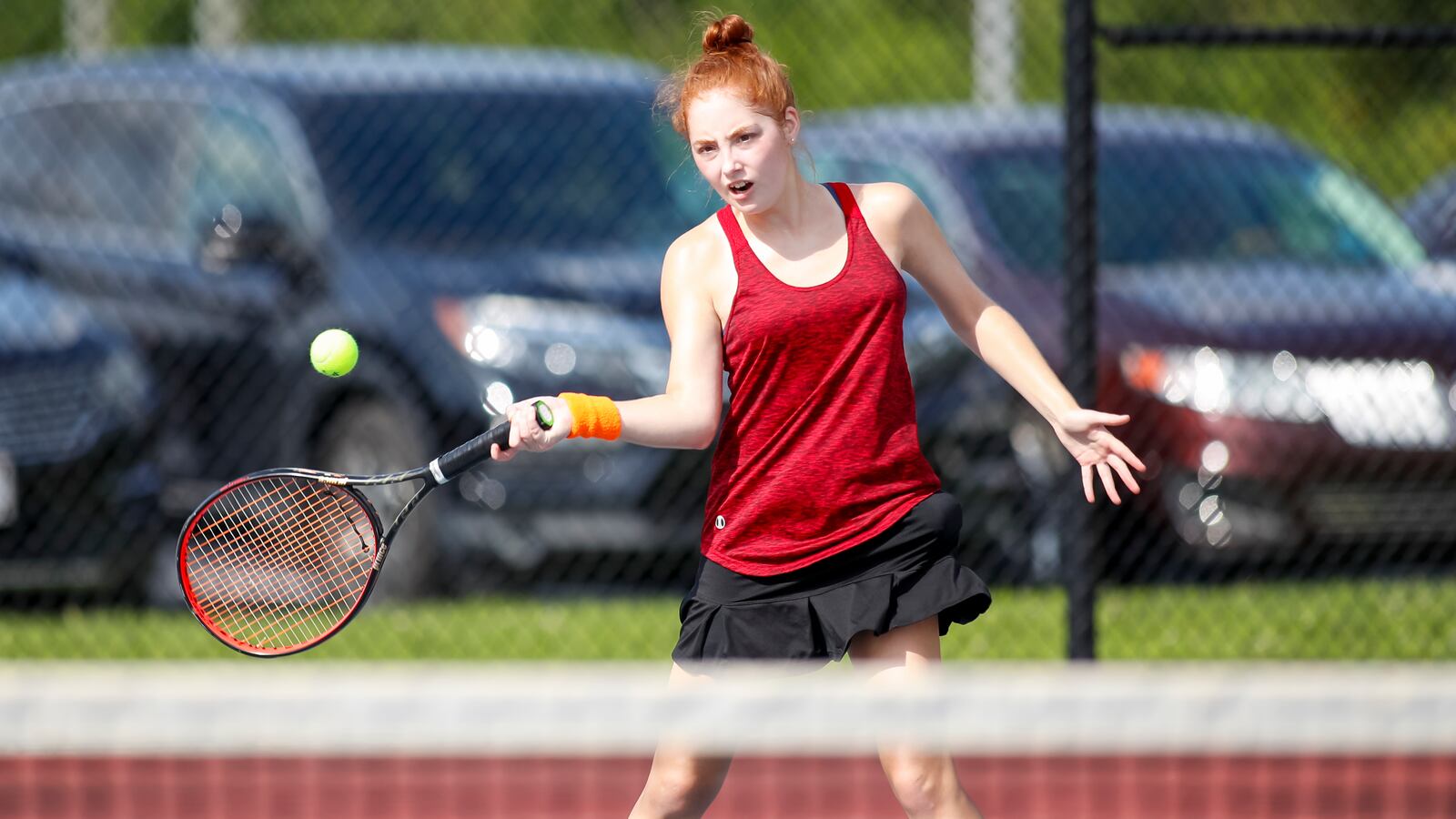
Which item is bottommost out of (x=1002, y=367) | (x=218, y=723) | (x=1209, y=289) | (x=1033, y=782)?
(x=218, y=723)

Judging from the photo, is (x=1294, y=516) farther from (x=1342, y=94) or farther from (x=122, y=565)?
(x=1342, y=94)

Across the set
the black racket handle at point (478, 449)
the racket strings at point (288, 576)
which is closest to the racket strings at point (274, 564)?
the racket strings at point (288, 576)

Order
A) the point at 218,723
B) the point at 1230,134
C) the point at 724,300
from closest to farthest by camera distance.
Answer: the point at 218,723, the point at 724,300, the point at 1230,134

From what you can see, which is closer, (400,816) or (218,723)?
(218,723)

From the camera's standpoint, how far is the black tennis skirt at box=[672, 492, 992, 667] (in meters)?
3.38

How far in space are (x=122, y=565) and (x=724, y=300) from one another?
360 centimetres

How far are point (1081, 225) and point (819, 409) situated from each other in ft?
6.29

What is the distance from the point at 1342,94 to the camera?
9867 mm

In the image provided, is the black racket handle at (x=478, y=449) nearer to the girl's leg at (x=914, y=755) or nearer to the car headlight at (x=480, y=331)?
the girl's leg at (x=914, y=755)

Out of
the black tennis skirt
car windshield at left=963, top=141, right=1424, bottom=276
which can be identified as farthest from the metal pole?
the black tennis skirt

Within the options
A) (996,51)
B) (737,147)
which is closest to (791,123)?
(737,147)

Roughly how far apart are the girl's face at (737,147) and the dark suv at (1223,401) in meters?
2.53

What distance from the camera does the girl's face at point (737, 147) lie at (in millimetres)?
3334

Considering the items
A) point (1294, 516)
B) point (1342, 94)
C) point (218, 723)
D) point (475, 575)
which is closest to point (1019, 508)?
point (1294, 516)
